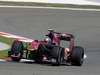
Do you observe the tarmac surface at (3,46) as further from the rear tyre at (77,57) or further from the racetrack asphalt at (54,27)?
the rear tyre at (77,57)

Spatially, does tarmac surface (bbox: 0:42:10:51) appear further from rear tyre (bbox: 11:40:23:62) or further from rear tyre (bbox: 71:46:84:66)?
rear tyre (bbox: 71:46:84:66)

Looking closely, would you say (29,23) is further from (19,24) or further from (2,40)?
(2,40)

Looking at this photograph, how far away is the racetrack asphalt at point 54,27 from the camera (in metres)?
10.9

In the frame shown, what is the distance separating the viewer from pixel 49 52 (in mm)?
11750

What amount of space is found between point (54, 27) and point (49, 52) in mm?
7404

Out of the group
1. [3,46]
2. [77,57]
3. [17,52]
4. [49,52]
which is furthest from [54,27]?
[49,52]

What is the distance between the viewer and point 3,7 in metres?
24.2

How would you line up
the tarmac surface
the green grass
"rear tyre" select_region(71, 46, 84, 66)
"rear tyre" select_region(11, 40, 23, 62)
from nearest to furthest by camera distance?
1. "rear tyre" select_region(11, 40, 23, 62)
2. "rear tyre" select_region(71, 46, 84, 66)
3. the green grass
4. the tarmac surface

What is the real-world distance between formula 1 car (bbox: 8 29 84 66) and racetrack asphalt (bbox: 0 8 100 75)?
0.74ft

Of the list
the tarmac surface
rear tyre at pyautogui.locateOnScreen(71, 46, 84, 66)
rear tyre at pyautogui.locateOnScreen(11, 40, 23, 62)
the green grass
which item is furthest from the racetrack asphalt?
the tarmac surface

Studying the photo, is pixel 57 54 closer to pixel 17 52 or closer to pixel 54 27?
pixel 17 52

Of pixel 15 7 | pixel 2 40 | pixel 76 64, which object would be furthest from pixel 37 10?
pixel 76 64

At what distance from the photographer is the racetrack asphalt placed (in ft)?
35.7

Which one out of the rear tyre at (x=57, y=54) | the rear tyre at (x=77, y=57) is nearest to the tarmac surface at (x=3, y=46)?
the rear tyre at (x=77, y=57)
